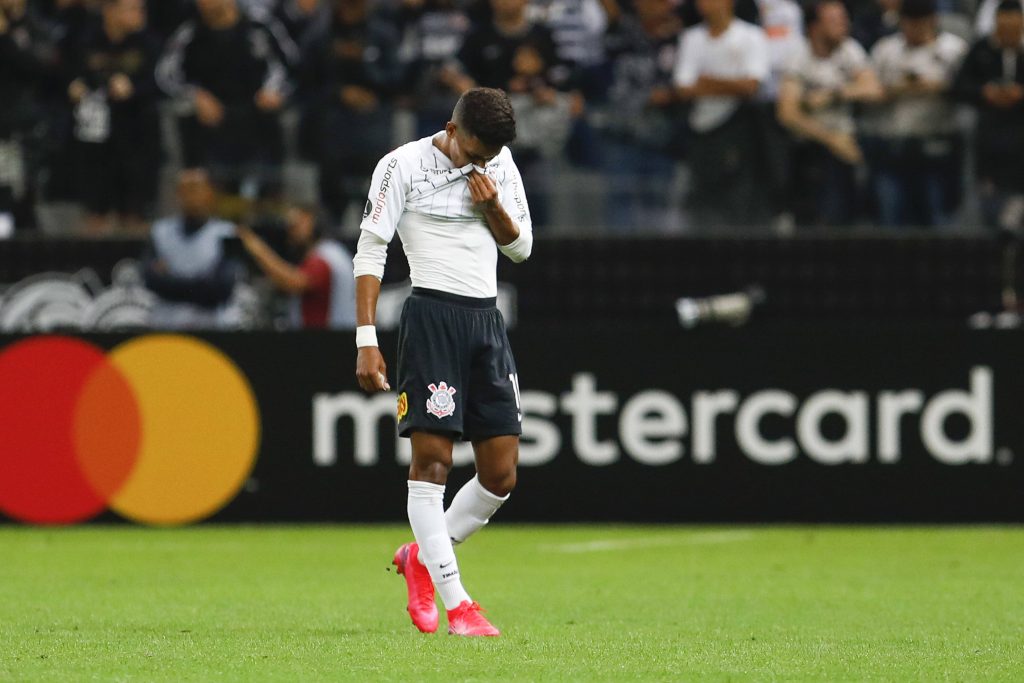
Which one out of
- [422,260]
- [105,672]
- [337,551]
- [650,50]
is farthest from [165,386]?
[105,672]

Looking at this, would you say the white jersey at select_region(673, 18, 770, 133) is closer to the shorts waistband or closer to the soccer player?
the soccer player

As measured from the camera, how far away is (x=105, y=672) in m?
5.93

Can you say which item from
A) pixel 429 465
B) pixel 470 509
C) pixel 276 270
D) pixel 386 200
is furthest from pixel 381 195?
pixel 276 270

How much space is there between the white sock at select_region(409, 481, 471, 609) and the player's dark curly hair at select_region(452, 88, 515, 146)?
1384mm

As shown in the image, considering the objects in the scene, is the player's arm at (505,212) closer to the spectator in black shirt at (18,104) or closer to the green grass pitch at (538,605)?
the green grass pitch at (538,605)

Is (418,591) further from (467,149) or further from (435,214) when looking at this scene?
(467,149)

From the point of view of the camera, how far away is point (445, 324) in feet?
23.3

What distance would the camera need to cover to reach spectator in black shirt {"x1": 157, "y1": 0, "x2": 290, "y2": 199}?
14.1 meters

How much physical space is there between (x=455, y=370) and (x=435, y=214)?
24.5 inches

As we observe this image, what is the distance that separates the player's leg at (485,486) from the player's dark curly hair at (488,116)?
1197 millimetres

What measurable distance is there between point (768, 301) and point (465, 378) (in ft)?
24.3

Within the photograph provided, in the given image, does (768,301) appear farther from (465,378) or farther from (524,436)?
(465,378)

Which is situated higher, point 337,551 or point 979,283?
point 979,283

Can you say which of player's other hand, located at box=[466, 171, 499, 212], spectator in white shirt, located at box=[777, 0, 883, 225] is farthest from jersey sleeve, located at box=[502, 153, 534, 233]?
spectator in white shirt, located at box=[777, 0, 883, 225]
